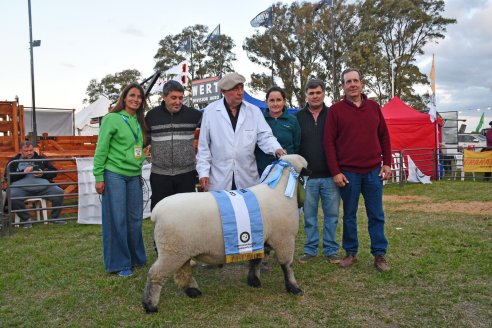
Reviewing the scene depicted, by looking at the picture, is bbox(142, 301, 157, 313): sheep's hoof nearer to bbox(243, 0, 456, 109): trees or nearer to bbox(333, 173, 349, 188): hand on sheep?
bbox(333, 173, 349, 188): hand on sheep

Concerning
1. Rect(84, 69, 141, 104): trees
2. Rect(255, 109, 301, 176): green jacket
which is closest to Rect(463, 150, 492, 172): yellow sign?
Rect(255, 109, 301, 176): green jacket

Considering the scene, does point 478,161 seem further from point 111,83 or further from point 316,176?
point 111,83

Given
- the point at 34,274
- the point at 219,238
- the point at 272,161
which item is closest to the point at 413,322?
the point at 219,238

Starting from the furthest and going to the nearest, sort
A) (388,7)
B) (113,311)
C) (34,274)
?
1. (388,7)
2. (34,274)
3. (113,311)

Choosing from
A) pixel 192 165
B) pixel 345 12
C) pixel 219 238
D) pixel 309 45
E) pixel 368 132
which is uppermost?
pixel 345 12

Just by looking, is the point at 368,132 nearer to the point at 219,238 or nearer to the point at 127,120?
the point at 219,238

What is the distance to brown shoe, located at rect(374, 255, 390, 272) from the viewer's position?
15.6 feet

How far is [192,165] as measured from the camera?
15.7 ft

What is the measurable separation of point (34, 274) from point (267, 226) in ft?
10.2

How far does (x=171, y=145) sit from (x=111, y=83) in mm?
47583

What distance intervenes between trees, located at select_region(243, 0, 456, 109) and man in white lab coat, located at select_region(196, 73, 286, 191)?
29218 millimetres

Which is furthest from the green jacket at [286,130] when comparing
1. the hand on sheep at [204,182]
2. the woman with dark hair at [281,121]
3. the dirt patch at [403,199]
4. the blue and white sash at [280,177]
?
the dirt patch at [403,199]

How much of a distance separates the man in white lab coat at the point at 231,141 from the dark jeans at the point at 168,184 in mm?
374

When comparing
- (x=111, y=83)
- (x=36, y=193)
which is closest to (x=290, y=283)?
(x=36, y=193)
